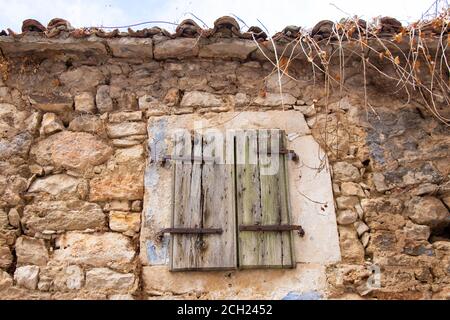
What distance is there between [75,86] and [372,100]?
91.6 inches

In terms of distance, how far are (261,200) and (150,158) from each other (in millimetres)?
863

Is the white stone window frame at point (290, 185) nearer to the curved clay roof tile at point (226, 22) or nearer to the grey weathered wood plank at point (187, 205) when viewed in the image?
the grey weathered wood plank at point (187, 205)

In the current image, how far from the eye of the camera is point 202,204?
3092 mm

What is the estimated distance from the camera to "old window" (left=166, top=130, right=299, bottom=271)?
2.94 m

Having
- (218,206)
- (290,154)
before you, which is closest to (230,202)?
(218,206)

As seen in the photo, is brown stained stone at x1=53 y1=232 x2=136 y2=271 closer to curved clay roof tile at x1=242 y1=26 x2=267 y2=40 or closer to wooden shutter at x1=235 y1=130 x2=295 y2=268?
wooden shutter at x1=235 y1=130 x2=295 y2=268

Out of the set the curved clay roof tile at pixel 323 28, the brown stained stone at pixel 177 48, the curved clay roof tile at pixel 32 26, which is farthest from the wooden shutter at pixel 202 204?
the curved clay roof tile at pixel 32 26

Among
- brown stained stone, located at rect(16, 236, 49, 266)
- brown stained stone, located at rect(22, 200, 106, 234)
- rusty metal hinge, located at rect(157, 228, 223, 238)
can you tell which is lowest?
brown stained stone, located at rect(16, 236, 49, 266)

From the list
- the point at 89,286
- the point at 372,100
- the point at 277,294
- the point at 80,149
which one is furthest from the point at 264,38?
the point at 89,286

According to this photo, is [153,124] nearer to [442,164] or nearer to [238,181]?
[238,181]

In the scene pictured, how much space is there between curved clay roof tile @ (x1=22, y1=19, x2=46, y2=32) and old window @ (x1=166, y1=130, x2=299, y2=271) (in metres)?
1.34

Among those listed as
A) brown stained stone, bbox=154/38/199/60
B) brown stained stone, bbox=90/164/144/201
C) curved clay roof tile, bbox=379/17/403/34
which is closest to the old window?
brown stained stone, bbox=90/164/144/201

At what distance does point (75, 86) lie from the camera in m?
3.48

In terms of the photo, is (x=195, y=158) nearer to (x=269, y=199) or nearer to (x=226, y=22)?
(x=269, y=199)
